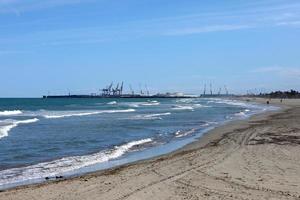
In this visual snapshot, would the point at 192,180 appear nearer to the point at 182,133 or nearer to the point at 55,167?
the point at 55,167

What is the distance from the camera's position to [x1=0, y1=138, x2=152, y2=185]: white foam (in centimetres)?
1501

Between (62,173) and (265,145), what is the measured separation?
8.90m

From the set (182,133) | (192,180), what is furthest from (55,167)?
(182,133)

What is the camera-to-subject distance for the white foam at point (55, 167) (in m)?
15.0

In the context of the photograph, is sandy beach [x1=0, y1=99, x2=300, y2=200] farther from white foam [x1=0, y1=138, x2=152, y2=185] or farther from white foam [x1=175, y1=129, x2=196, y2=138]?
white foam [x1=175, y1=129, x2=196, y2=138]

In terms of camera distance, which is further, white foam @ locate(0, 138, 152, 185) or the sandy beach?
white foam @ locate(0, 138, 152, 185)

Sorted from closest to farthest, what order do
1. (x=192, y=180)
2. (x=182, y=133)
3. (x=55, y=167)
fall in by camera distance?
(x=192, y=180) < (x=55, y=167) < (x=182, y=133)

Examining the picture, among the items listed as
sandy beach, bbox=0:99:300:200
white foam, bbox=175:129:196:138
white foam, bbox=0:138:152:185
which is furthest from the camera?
white foam, bbox=175:129:196:138

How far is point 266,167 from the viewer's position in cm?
1465

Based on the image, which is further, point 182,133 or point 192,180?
point 182,133

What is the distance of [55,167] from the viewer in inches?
669

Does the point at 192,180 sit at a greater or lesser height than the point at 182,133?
greater

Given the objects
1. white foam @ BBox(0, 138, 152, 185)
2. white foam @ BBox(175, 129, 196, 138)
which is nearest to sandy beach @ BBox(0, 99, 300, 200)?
white foam @ BBox(0, 138, 152, 185)

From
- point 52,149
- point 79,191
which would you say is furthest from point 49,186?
point 52,149
